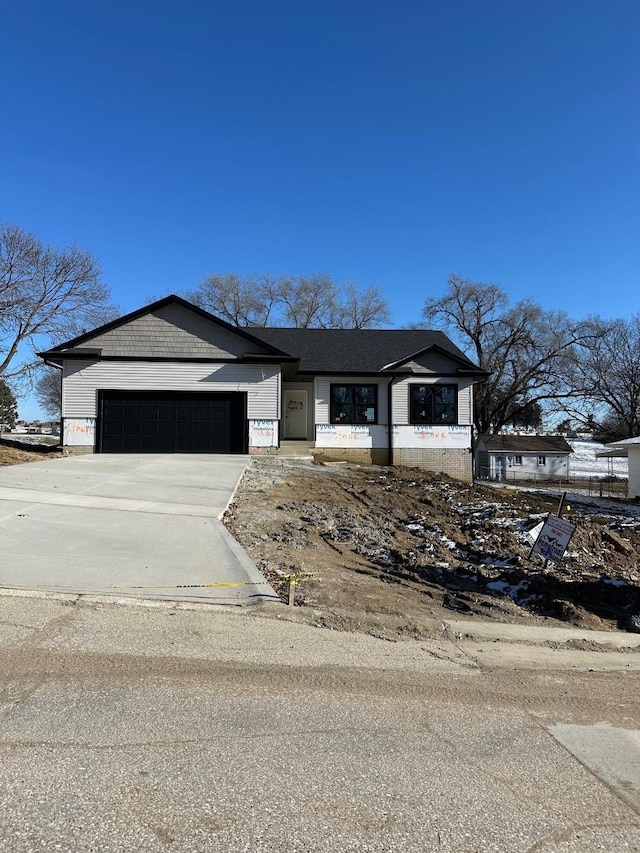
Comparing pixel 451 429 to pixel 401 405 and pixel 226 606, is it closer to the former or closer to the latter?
pixel 401 405

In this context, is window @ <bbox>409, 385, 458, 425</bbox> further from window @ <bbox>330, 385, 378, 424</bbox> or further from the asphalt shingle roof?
window @ <bbox>330, 385, 378, 424</bbox>

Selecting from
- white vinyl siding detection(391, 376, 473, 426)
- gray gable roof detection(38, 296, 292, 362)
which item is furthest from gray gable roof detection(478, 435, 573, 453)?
gray gable roof detection(38, 296, 292, 362)

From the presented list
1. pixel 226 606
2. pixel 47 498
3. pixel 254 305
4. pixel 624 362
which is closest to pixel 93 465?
pixel 47 498

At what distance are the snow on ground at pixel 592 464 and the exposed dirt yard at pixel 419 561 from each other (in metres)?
44.3

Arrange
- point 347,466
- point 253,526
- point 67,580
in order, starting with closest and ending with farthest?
1. point 67,580
2. point 253,526
3. point 347,466

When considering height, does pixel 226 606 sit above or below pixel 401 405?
below

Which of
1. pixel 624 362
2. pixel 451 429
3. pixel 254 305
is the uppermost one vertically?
pixel 254 305

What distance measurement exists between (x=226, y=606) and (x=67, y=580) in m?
1.73

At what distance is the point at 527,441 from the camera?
5019 cm

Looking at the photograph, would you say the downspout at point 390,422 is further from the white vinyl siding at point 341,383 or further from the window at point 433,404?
the window at point 433,404

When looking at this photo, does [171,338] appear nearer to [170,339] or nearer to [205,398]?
[170,339]

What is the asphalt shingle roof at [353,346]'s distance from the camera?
25438 millimetres

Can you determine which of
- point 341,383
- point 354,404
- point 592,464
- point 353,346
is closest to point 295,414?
point 341,383

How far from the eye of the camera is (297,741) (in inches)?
120
